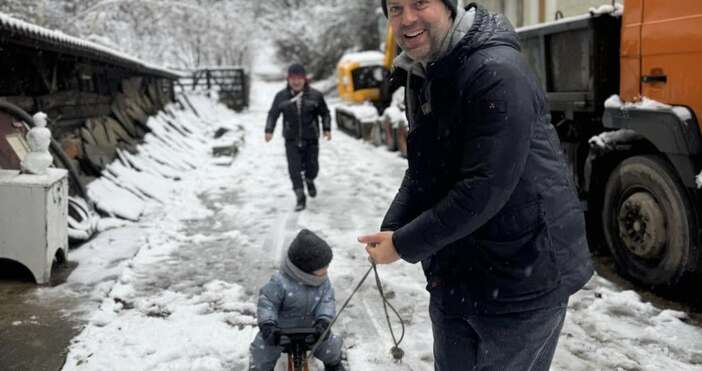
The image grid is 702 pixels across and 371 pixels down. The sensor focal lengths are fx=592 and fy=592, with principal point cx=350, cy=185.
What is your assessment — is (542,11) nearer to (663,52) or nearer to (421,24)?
(663,52)

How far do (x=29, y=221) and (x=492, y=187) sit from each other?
418 centimetres

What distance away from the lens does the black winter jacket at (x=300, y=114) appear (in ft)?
26.6

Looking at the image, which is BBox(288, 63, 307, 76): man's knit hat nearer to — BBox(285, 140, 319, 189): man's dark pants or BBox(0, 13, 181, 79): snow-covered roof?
BBox(285, 140, 319, 189): man's dark pants

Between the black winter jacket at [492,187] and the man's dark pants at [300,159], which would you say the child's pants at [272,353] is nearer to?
the black winter jacket at [492,187]

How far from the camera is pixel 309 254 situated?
3100mm

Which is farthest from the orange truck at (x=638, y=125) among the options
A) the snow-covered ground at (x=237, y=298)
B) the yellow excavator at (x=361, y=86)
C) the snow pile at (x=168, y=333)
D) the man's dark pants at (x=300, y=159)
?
the yellow excavator at (x=361, y=86)

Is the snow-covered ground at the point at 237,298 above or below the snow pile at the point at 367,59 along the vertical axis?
below

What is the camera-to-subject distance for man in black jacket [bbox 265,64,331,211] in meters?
8.08

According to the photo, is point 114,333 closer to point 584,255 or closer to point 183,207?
point 584,255

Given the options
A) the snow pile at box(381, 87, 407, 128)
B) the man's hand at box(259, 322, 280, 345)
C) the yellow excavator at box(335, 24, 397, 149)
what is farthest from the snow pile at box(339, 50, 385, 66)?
the man's hand at box(259, 322, 280, 345)

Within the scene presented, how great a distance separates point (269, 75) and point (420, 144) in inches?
2032

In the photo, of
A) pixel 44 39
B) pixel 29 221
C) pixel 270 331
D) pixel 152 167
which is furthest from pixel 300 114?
pixel 270 331

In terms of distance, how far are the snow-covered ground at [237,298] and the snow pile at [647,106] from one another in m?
1.37

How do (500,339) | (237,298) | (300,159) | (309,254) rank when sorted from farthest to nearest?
1. (300,159)
2. (237,298)
3. (309,254)
4. (500,339)
